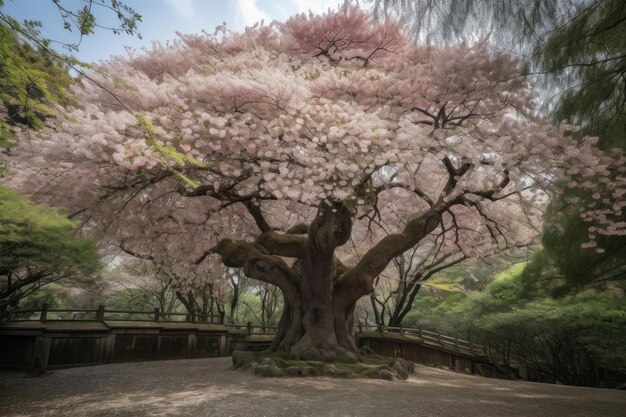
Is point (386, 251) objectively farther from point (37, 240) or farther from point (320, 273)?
point (37, 240)

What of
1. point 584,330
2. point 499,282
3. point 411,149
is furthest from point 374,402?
point 499,282

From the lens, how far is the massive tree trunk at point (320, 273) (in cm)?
1061

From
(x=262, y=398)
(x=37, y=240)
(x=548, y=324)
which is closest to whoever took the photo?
(x=262, y=398)

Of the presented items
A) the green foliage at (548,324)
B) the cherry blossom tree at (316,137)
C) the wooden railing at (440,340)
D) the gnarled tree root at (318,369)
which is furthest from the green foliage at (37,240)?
the wooden railing at (440,340)

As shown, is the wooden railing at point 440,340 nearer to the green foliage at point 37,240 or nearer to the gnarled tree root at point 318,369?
the gnarled tree root at point 318,369

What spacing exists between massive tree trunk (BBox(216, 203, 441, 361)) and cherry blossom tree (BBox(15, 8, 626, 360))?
4cm

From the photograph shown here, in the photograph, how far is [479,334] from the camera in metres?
24.5

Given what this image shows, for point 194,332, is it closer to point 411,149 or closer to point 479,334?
point 411,149

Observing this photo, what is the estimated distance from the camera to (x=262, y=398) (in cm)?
641

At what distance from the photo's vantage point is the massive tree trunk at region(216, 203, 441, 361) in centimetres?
1061

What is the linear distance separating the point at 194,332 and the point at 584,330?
1570 cm

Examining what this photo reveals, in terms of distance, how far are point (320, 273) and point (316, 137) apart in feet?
15.1

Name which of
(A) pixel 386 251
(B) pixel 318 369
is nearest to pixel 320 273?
(A) pixel 386 251

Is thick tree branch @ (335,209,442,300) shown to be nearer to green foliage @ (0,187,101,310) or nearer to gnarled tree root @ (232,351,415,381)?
gnarled tree root @ (232,351,415,381)
